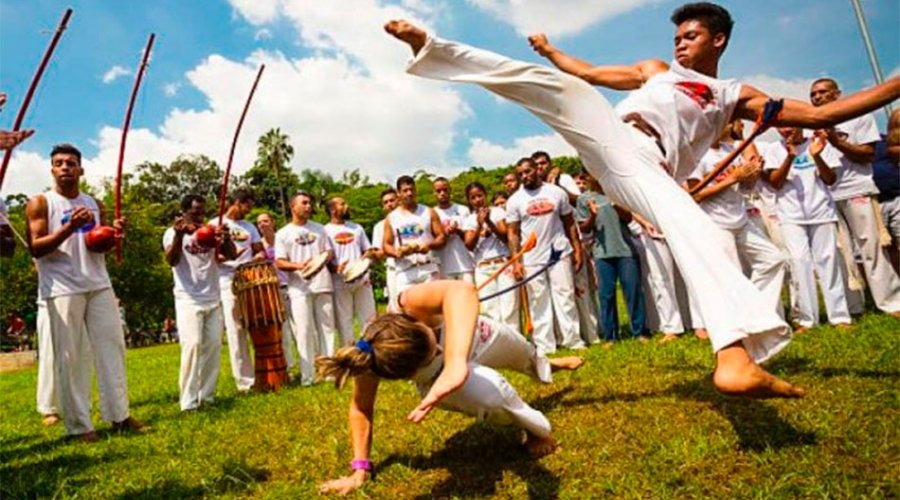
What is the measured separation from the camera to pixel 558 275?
8188mm

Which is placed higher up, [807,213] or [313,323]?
[807,213]

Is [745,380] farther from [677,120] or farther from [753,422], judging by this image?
[677,120]

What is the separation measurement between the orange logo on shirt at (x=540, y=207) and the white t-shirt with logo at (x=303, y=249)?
2.67m

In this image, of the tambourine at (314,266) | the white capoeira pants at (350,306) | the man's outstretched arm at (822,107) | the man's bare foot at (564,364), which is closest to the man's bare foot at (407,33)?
the man's outstretched arm at (822,107)

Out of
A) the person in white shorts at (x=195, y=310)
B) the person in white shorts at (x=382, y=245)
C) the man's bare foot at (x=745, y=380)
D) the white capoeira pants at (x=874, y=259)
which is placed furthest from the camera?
the person in white shorts at (x=382, y=245)

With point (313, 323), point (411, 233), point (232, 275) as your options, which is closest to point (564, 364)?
point (411, 233)

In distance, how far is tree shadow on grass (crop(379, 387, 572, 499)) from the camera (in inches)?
124

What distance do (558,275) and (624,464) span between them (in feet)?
16.8

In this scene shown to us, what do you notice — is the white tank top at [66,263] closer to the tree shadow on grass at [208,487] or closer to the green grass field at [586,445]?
the green grass field at [586,445]

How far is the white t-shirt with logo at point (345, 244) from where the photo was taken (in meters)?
8.56

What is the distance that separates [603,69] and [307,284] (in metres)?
4.99

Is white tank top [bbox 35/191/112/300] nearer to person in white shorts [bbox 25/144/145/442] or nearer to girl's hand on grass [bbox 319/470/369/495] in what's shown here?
person in white shorts [bbox 25/144/145/442]

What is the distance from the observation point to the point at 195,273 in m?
6.96

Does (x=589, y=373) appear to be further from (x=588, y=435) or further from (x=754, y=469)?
(x=754, y=469)
